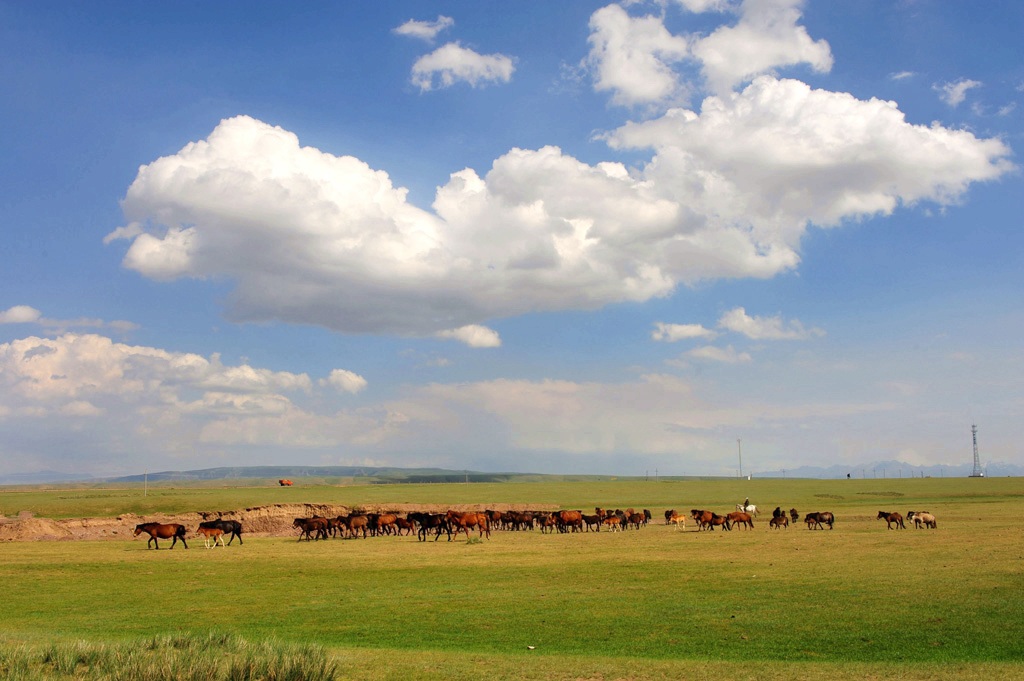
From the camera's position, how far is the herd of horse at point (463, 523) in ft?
141

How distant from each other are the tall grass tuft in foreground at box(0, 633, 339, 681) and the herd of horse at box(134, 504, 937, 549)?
28485mm

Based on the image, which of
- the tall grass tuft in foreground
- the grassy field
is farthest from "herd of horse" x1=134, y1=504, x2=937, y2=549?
the tall grass tuft in foreground

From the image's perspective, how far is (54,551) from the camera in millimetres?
35500

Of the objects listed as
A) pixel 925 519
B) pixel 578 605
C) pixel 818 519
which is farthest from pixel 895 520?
pixel 578 605

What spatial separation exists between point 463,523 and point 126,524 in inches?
1024

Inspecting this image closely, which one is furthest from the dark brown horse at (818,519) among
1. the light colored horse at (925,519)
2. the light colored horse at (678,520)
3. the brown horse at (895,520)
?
the light colored horse at (678,520)

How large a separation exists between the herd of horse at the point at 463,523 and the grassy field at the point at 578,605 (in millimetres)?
7015

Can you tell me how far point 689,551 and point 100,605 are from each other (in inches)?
840

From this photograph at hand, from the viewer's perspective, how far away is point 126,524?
54031 millimetres

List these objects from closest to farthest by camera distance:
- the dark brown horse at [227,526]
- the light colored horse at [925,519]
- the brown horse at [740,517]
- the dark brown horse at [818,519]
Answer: the dark brown horse at [227,526] < the light colored horse at [925,519] < the dark brown horse at [818,519] < the brown horse at [740,517]

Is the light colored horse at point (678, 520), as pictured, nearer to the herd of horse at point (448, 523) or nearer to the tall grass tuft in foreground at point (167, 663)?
the herd of horse at point (448, 523)

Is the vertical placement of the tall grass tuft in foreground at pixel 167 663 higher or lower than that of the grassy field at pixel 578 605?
higher

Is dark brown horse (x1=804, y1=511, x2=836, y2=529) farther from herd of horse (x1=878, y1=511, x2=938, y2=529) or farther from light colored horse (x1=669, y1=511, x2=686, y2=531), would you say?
light colored horse (x1=669, y1=511, x2=686, y2=531)

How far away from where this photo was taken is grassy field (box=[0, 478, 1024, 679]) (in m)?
13.4
